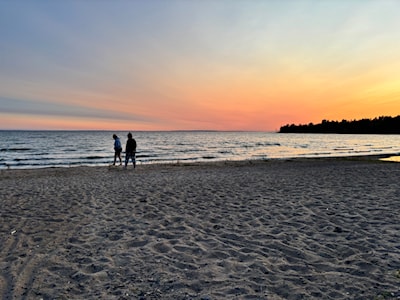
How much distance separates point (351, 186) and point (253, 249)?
314 inches

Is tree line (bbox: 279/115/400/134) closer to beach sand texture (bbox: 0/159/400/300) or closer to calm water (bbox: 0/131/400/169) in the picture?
calm water (bbox: 0/131/400/169)

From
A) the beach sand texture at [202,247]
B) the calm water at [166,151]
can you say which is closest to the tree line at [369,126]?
the calm water at [166,151]

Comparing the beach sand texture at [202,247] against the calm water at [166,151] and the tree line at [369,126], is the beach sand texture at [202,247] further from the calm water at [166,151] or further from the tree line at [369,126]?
the tree line at [369,126]

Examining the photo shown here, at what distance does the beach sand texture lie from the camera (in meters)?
3.61

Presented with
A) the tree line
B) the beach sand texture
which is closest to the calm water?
the beach sand texture

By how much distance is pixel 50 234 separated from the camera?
18.7ft

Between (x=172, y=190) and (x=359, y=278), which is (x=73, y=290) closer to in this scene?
(x=359, y=278)

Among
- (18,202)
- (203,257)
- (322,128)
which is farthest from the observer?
(322,128)

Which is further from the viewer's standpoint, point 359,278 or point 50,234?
point 50,234

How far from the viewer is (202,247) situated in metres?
4.96

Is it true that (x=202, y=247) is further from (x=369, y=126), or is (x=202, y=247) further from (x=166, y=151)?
(x=369, y=126)

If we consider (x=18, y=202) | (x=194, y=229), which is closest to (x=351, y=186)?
(x=194, y=229)

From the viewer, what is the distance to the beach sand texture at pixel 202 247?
3.61 meters

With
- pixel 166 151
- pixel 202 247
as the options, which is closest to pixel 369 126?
pixel 166 151
